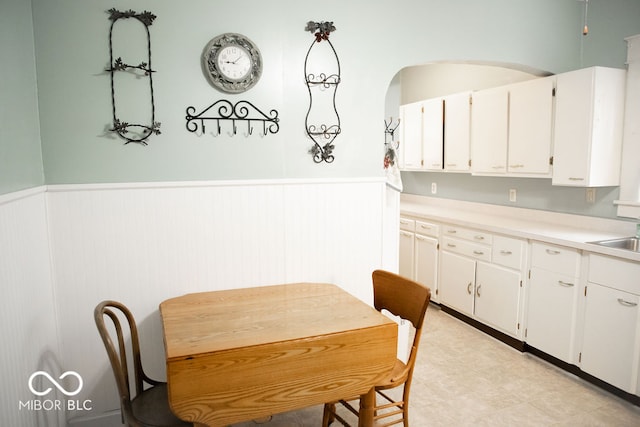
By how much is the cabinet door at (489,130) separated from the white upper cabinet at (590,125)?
1.60 feet

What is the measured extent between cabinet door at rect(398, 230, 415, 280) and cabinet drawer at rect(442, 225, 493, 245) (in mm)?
A: 499

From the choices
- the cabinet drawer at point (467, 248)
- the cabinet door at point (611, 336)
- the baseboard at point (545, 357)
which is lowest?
the baseboard at point (545, 357)

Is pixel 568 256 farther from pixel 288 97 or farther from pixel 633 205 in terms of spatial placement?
pixel 288 97

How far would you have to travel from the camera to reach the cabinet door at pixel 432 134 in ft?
14.2

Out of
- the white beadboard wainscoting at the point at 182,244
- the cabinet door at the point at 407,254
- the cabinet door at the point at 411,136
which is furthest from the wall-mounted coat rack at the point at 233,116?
the cabinet door at the point at 411,136

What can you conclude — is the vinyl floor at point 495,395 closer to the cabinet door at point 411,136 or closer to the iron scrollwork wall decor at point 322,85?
the iron scrollwork wall decor at point 322,85

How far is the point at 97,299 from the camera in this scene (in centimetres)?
226

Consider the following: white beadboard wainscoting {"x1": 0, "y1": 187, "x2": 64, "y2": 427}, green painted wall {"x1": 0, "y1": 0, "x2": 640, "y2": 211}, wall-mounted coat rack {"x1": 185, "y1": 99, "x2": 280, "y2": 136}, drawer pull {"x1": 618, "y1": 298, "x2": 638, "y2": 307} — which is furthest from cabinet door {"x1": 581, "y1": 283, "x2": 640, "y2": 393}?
white beadboard wainscoting {"x1": 0, "y1": 187, "x2": 64, "y2": 427}

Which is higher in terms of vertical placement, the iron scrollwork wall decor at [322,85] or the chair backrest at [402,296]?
the iron scrollwork wall decor at [322,85]

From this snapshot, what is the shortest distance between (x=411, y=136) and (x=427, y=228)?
118 cm

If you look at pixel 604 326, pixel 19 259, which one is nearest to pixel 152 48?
pixel 19 259

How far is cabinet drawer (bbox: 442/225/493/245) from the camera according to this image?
11.5 feet

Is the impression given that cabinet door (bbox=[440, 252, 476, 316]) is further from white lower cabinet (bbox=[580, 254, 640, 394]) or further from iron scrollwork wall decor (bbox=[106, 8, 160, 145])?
iron scrollwork wall decor (bbox=[106, 8, 160, 145])

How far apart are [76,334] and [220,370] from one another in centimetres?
108
